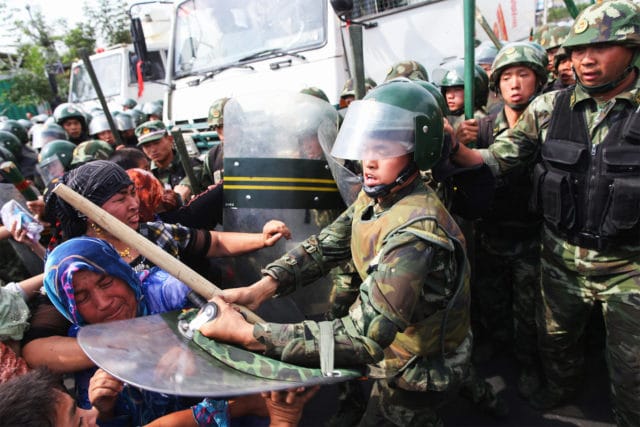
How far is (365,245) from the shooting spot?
69.9 inches

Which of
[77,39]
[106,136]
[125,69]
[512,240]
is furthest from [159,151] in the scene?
[77,39]

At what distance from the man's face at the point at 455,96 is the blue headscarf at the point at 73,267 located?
3.05 m

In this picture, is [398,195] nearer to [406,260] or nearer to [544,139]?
[406,260]

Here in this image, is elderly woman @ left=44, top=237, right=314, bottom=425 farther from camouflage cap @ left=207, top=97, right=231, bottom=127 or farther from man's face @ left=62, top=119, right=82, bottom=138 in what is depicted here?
man's face @ left=62, top=119, right=82, bottom=138

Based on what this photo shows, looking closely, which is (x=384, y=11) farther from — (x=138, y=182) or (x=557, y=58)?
(x=138, y=182)

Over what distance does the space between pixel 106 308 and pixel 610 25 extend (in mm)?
2451

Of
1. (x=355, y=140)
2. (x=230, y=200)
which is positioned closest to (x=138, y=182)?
(x=230, y=200)

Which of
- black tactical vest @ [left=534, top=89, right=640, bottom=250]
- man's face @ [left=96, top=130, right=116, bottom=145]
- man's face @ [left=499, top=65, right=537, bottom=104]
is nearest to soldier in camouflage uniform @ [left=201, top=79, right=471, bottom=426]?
black tactical vest @ [left=534, top=89, right=640, bottom=250]

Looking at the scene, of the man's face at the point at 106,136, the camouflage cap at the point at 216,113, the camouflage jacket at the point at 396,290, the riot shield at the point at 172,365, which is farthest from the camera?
the man's face at the point at 106,136

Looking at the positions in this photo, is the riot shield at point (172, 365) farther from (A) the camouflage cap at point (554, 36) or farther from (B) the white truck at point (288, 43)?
(A) the camouflage cap at point (554, 36)

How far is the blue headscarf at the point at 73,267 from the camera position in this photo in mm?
1709

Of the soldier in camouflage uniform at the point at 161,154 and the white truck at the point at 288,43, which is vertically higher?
the white truck at the point at 288,43

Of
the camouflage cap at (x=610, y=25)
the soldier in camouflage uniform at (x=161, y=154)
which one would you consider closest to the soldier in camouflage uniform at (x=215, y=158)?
the soldier in camouflage uniform at (x=161, y=154)

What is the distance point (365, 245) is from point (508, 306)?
83.9 inches
